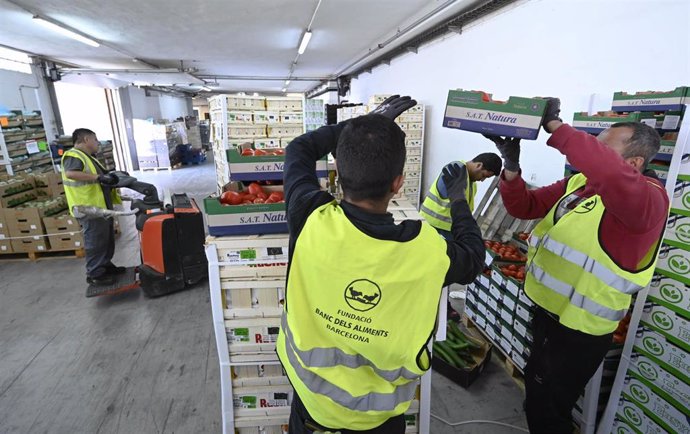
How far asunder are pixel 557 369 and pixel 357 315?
151 cm

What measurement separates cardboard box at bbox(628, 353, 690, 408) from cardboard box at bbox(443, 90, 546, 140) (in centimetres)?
164

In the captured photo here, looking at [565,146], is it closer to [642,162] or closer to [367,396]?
[642,162]

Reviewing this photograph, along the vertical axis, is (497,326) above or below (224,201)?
below

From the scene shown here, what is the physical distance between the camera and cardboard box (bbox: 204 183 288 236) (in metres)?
1.73

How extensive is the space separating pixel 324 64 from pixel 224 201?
40.0 feet

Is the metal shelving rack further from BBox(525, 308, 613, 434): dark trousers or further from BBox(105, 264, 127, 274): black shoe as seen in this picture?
A: BBox(105, 264, 127, 274): black shoe

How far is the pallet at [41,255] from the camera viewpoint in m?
5.60

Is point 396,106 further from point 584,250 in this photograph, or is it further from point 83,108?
point 83,108

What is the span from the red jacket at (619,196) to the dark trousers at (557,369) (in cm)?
49

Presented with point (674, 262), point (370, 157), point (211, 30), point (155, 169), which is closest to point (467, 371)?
point (674, 262)

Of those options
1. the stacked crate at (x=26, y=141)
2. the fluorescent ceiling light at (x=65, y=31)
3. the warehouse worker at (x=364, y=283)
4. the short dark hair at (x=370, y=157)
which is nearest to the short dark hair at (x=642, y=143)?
the warehouse worker at (x=364, y=283)

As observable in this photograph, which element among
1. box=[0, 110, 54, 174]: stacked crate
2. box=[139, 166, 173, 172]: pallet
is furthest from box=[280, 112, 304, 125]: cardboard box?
box=[139, 166, 173, 172]: pallet

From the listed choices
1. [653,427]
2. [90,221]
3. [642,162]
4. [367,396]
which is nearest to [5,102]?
[90,221]

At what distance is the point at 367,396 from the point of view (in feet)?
3.80
